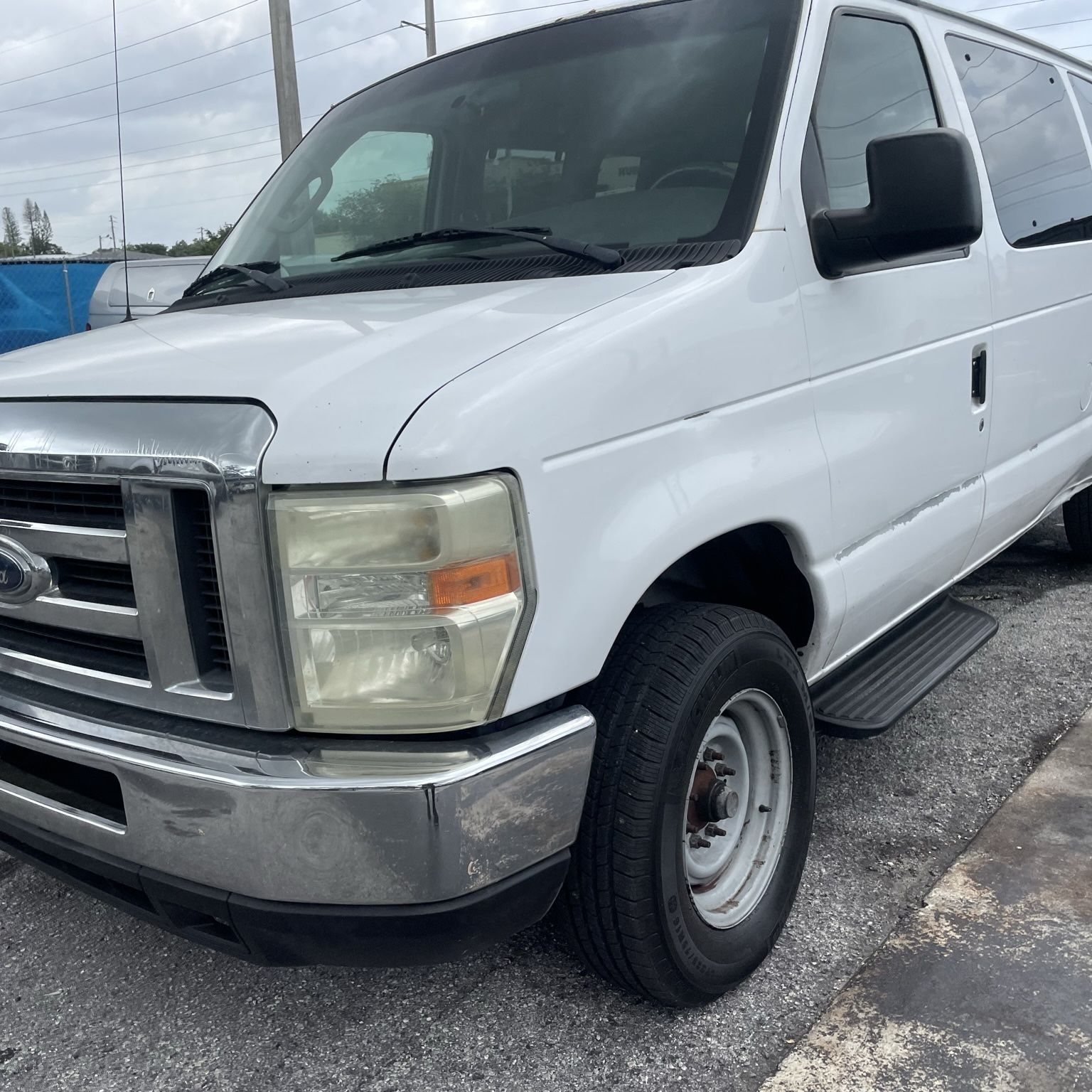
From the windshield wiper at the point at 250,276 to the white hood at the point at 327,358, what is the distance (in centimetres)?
21

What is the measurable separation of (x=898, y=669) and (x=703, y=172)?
142 cm

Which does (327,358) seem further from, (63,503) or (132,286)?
(132,286)

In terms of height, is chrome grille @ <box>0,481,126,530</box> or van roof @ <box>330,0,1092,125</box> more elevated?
van roof @ <box>330,0,1092,125</box>

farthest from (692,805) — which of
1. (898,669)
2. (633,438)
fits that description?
(898,669)

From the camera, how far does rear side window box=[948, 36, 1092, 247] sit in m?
3.33

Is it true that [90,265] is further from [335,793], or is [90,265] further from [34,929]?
[335,793]

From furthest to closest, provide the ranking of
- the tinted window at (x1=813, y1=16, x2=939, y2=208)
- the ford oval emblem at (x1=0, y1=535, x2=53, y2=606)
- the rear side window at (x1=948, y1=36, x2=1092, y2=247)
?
the rear side window at (x1=948, y1=36, x2=1092, y2=247)
the tinted window at (x1=813, y1=16, x2=939, y2=208)
the ford oval emblem at (x1=0, y1=535, x2=53, y2=606)

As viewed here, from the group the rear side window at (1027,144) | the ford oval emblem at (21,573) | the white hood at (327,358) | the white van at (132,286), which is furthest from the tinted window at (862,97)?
the white van at (132,286)

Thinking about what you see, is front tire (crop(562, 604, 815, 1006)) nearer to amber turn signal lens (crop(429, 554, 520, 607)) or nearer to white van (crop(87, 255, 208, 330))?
amber turn signal lens (crop(429, 554, 520, 607))

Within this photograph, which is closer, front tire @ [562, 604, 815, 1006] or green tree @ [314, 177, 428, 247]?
front tire @ [562, 604, 815, 1006]

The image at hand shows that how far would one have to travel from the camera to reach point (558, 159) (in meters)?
2.62

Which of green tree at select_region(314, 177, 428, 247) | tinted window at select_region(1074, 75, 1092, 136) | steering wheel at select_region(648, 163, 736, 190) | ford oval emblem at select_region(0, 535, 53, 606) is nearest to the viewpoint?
ford oval emblem at select_region(0, 535, 53, 606)

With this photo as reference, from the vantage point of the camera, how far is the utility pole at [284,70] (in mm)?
10109

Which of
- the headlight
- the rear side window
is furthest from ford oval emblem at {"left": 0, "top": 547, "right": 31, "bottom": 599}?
the rear side window
